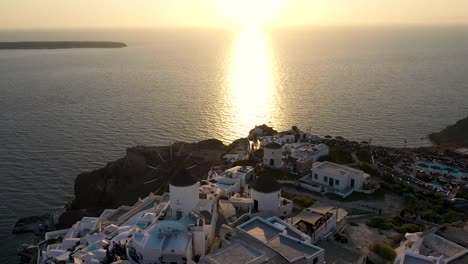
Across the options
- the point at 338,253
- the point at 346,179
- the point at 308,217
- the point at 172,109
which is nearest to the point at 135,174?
the point at 346,179

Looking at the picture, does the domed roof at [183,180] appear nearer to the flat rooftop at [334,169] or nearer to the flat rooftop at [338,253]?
the flat rooftop at [338,253]

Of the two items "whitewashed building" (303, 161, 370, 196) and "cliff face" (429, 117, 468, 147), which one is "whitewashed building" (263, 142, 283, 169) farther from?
"cliff face" (429, 117, 468, 147)

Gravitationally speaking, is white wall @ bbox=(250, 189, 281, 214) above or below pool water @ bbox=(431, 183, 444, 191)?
above

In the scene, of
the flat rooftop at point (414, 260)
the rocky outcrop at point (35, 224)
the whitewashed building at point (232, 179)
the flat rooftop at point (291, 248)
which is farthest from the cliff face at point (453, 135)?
the rocky outcrop at point (35, 224)

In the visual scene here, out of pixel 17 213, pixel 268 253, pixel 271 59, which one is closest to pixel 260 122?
pixel 17 213

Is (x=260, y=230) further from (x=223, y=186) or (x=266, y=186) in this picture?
(x=223, y=186)

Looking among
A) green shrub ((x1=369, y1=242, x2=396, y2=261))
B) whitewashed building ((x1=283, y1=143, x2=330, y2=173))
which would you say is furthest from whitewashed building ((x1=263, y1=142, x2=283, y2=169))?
green shrub ((x1=369, y1=242, x2=396, y2=261))
